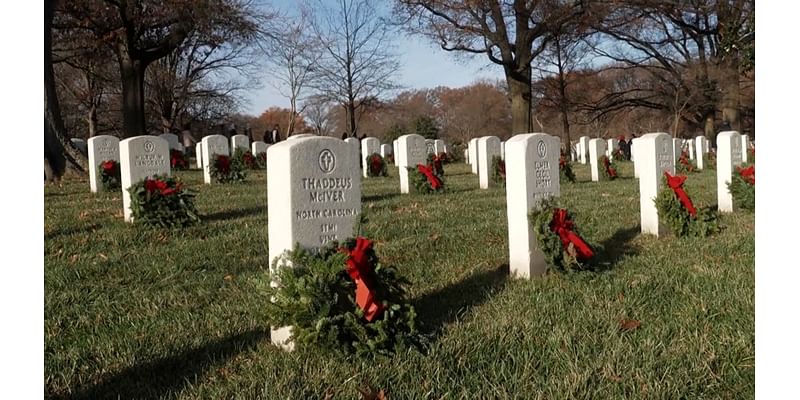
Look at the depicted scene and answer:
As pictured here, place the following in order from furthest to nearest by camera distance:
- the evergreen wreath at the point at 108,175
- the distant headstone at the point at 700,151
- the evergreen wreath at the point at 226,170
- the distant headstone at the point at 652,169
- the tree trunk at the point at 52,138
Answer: the distant headstone at the point at 700,151 < the evergreen wreath at the point at 226,170 < the tree trunk at the point at 52,138 < the evergreen wreath at the point at 108,175 < the distant headstone at the point at 652,169

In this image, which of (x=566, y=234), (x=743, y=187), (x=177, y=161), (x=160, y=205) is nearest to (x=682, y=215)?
(x=566, y=234)

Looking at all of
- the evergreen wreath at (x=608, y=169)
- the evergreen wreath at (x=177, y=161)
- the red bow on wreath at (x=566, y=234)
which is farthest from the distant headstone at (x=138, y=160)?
the evergreen wreath at (x=608, y=169)

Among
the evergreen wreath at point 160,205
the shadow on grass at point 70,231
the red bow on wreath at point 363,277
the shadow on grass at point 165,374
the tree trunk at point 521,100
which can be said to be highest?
the tree trunk at point 521,100

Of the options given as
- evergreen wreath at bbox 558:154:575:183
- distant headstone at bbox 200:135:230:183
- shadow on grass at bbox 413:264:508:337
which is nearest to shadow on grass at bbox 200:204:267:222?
shadow on grass at bbox 413:264:508:337

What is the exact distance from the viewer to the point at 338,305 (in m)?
3.57

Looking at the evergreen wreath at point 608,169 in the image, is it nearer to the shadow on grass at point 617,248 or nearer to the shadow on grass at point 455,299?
the shadow on grass at point 617,248

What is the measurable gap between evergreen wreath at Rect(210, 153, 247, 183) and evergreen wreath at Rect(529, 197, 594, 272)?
34.0 feet

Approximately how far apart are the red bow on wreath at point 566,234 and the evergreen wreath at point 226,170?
10488 mm

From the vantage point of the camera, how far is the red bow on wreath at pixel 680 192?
6961mm

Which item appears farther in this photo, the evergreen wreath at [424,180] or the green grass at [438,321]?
the evergreen wreath at [424,180]

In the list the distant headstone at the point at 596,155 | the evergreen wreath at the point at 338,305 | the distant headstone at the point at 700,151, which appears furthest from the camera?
the distant headstone at the point at 700,151

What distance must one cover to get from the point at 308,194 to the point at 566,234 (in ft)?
8.30

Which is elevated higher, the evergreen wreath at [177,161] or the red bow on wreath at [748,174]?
the evergreen wreath at [177,161]

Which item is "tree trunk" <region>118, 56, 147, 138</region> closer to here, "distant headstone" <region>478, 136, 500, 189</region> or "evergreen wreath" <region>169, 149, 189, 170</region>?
"evergreen wreath" <region>169, 149, 189, 170</region>
